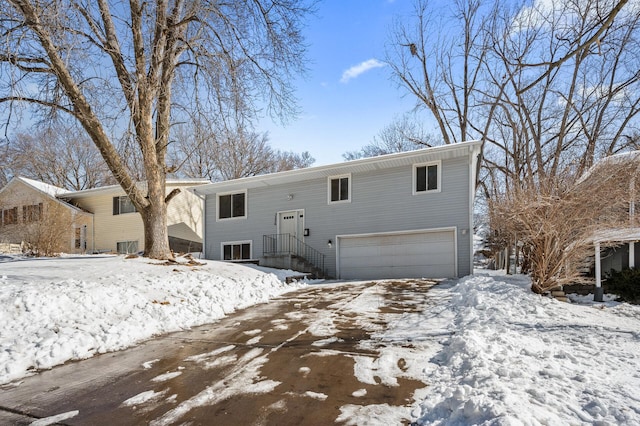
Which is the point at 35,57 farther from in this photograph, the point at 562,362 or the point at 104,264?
the point at 562,362

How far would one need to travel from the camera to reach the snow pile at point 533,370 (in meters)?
2.59

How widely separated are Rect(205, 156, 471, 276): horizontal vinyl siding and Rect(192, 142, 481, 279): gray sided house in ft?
0.11

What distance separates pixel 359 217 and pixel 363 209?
0.35m

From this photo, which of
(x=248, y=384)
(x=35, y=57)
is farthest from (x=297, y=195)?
(x=248, y=384)

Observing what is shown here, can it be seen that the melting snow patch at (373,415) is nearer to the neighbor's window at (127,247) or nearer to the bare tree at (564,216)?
the bare tree at (564,216)

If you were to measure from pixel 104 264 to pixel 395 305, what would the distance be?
22.8ft

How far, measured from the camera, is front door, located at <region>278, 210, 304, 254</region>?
51.0 feet

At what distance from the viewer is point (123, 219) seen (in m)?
20.7

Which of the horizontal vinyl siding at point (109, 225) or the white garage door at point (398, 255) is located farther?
the horizontal vinyl siding at point (109, 225)

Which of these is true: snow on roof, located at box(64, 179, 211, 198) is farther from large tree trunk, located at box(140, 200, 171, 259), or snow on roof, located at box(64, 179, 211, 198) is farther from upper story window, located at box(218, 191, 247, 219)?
large tree trunk, located at box(140, 200, 171, 259)

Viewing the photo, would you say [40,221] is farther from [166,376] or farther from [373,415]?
[373,415]

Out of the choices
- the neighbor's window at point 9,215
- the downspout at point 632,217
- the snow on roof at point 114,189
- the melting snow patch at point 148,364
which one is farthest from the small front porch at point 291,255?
the neighbor's window at point 9,215

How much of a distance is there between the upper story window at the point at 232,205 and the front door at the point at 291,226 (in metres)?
1.99

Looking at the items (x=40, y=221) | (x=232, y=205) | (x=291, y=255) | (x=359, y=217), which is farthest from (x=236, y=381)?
(x=232, y=205)
